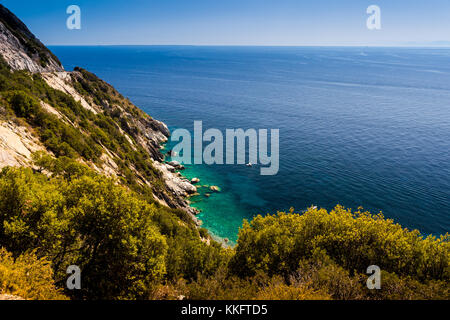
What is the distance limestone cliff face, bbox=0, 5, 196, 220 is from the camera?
32344 millimetres

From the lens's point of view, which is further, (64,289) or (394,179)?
(394,179)

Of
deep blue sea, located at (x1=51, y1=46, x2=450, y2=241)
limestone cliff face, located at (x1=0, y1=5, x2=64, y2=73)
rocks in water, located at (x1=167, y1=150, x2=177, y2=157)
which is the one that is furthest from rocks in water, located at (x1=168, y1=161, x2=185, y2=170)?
limestone cliff face, located at (x1=0, y1=5, x2=64, y2=73)

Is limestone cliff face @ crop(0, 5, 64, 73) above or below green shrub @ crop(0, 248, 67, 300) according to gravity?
above

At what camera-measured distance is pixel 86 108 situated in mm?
64062

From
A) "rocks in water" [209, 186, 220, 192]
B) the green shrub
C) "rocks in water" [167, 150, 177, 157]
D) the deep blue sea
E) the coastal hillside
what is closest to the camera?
the green shrub

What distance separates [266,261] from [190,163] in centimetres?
6062

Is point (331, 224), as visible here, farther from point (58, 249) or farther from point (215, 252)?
point (58, 249)

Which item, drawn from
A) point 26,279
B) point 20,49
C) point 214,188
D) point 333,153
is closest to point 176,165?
point 214,188

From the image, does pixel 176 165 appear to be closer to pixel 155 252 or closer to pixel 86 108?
pixel 86 108

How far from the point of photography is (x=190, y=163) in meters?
79.4

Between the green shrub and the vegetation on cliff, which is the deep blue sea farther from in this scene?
the green shrub

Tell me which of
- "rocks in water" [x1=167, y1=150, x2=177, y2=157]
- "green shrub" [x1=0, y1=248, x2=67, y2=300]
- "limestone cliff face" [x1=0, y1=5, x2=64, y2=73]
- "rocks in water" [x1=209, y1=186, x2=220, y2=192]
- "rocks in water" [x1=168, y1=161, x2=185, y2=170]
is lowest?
"green shrub" [x1=0, y1=248, x2=67, y2=300]

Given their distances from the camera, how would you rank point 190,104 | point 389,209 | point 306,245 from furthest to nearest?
point 190,104
point 389,209
point 306,245

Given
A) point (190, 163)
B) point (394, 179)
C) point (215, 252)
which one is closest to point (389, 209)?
point (394, 179)
